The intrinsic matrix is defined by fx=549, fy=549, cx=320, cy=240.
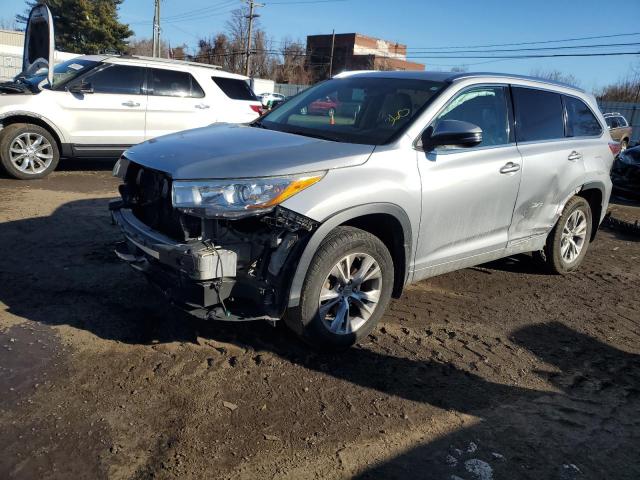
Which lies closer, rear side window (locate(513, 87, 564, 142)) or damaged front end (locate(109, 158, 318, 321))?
damaged front end (locate(109, 158, 318, 321))

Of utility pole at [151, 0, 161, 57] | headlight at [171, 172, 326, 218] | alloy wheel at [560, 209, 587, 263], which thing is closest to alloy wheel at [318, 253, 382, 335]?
headlight at [171, 172, 326, 218]

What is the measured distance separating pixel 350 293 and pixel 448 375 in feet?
2.74

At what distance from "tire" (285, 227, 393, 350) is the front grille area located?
76 cm

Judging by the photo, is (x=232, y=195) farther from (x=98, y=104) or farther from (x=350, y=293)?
(x=98, y=104)

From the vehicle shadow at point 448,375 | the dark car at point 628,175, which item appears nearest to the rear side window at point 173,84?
the vehicle shadow at point 448,375

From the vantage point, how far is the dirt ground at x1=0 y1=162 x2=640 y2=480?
8.82ft

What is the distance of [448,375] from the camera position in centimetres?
361

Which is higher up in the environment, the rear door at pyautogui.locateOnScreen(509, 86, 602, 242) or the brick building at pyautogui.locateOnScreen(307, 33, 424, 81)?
the brick building at pyautogui.locateOnScreen(307, 33, 424, 81)

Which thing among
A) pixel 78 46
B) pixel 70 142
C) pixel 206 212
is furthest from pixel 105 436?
pixel 78 46

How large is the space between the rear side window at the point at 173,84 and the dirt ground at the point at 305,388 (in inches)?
203

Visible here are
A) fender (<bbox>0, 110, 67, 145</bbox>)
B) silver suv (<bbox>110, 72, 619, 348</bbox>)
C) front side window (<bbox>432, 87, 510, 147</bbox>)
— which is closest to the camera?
silver suv (<bbox>110, 72, 619, 348</bbox>)

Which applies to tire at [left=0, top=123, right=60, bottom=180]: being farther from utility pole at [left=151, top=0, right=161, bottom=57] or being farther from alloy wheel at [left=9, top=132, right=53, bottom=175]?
utility pole at [left=151, top=0, right=161, bottom=57]

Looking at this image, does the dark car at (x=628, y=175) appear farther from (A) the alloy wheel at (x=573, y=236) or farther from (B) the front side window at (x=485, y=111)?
(B) the front side window at (x=485, y=111)

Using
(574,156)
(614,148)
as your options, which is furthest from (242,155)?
(614,148)
